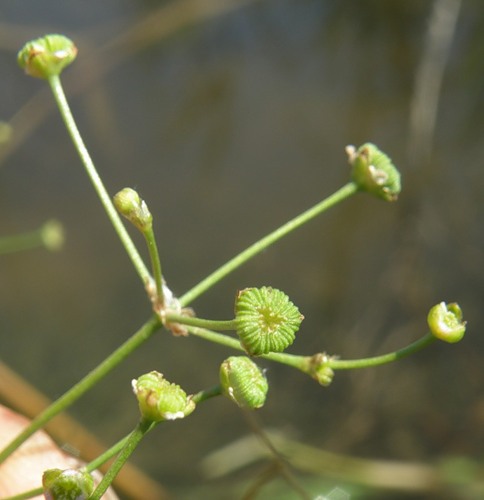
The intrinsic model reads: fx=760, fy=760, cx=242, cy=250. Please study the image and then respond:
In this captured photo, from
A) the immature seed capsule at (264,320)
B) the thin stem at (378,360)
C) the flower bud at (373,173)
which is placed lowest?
the immature seed capsule at (264,320)

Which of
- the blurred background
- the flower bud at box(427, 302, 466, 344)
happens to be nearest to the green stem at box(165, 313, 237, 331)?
the flower bud at box(427, 302, 466, 344)

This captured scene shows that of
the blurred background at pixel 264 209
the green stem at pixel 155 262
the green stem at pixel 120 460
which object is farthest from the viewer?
the blurred background at pixel 264 209

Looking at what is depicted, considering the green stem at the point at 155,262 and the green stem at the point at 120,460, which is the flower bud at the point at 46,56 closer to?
the green stem at the point at 155,262

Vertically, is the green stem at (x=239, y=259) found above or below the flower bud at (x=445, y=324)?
below

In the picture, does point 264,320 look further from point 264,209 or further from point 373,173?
point 264,209

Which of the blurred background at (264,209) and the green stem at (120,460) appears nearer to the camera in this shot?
the green stem at (120,460)

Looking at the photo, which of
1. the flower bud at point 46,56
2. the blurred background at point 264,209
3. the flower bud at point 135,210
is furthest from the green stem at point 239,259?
the blurred background at point 264,209

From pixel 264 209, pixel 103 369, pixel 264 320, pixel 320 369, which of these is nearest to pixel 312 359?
pixel 320 369
